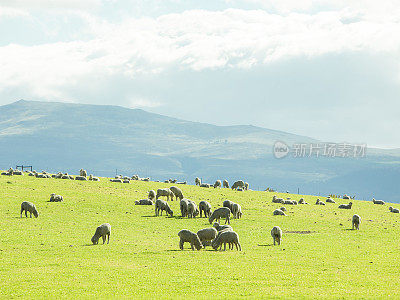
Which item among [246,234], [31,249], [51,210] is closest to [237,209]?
[246,234]

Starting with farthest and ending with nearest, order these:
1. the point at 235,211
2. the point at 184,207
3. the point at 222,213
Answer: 1. the point at 235,211
2. the point at 184,207
3. the point at 222,213

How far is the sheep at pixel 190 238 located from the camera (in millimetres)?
37938

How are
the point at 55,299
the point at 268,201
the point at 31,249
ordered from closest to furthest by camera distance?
the point at 55,299
the point at 31,249
the point at 268,201

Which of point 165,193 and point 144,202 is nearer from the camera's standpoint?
point 144,202

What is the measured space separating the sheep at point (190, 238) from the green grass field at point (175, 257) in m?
0.55

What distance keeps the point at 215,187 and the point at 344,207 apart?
82.4ft

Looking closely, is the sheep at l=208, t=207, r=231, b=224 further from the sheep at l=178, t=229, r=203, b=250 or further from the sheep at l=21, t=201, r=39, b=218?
the sheep at l=21, t=201, r=39, b=218

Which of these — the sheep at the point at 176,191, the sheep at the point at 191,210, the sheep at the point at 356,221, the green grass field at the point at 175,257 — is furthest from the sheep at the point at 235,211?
the sheep at the point at 176,191

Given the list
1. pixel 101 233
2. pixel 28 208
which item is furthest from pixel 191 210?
pixel 101 233

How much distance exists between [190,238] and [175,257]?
366 cm

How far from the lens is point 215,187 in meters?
98.1

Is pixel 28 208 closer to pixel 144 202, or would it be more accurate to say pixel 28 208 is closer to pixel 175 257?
pixel 144 202

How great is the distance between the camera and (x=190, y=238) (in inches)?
1497

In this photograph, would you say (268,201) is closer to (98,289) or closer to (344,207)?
(344,207)
